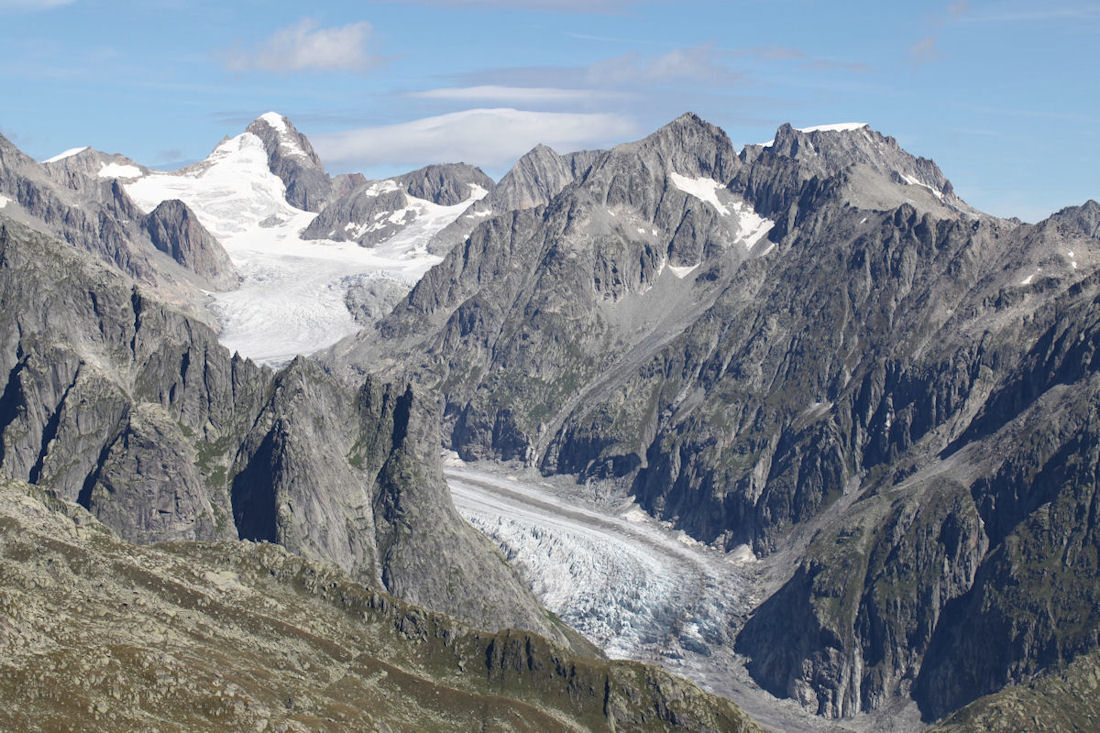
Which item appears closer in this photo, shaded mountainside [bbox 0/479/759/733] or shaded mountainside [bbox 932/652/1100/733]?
shaded mountainside [bbox 0/479/759/733]

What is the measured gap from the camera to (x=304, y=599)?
16562 cm

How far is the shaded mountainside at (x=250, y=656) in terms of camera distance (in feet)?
379

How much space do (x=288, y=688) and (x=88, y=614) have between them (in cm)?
2213

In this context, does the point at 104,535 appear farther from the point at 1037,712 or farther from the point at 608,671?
the point at 1037,712

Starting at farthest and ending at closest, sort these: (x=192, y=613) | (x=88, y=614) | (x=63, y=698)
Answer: (x=192, y=613)
(x=88, y=614)
(x=63, y=698)

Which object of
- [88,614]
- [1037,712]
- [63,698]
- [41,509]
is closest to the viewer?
[63,698]

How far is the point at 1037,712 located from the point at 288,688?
112093mm

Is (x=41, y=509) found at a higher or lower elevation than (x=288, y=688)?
higher

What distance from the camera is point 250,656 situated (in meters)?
141

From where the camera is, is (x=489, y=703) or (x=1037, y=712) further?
(x=1037, y=712)

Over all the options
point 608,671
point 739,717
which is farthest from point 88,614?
point 739,717

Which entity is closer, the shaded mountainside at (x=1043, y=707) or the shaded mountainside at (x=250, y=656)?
the shaded mountainside at (x=250, y=656)

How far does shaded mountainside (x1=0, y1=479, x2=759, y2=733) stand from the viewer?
11550 centimetres

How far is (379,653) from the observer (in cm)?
15838
